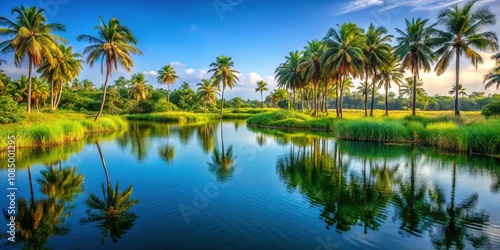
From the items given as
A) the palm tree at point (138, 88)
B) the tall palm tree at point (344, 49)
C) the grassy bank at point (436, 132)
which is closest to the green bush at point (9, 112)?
the grassy bank at point (436, 132)

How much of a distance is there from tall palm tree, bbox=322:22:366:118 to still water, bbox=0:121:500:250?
21.3 m

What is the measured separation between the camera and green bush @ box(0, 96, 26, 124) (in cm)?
2184

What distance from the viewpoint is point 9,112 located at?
2231 cm

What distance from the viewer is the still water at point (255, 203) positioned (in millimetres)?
7355

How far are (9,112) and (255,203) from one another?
23.5m

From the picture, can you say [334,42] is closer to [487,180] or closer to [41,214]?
[487,180]

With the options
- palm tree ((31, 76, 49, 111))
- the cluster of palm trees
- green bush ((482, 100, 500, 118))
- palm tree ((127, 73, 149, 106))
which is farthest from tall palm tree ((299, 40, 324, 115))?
palm tree ((31, 76, 49, 111))

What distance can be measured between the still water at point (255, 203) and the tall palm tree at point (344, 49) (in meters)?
21.3

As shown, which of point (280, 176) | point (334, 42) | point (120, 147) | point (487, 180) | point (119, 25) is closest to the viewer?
point (487, 180)

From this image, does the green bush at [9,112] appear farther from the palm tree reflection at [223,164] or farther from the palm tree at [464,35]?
the palm tree at [464,35]

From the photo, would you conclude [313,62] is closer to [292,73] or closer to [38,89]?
[292,73]

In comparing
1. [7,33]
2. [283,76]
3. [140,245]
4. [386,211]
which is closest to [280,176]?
[386,211]

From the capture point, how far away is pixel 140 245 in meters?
6.95

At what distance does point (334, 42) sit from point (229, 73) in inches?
1096
